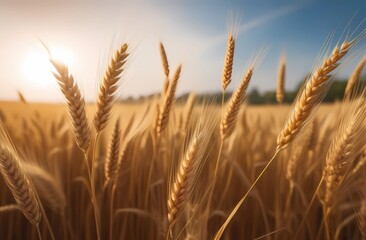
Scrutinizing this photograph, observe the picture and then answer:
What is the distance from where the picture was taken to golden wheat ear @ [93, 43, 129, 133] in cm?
52

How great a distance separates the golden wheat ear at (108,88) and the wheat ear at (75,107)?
0.09 ft

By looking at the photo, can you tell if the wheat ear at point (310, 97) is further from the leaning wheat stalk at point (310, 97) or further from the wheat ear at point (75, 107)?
the wheat ear at point (75, 107)

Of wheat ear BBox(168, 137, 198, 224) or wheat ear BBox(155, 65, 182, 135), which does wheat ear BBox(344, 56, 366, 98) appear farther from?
wheat ear BBox(168, 137, 198, 224)

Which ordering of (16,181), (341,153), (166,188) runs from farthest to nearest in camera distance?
(166,188) → (341,153) → (16,181)

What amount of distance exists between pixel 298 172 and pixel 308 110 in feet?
1.33

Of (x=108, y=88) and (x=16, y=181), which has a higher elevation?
(x=108, y=88)

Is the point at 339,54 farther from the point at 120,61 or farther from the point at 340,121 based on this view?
the point at 120,61

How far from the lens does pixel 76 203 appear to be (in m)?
0.94

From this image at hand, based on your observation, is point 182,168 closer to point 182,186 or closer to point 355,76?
point 182,186

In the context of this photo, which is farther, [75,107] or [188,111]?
[188,111]

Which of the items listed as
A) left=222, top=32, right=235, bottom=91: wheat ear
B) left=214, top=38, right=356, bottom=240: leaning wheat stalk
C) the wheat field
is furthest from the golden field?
left=214, top=38, right=356, bottom=240: leaning wheat stalk

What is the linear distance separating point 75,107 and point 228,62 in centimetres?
27

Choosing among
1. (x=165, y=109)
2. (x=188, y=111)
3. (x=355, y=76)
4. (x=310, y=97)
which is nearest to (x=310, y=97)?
(x=310, y=97)

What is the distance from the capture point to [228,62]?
633mm
